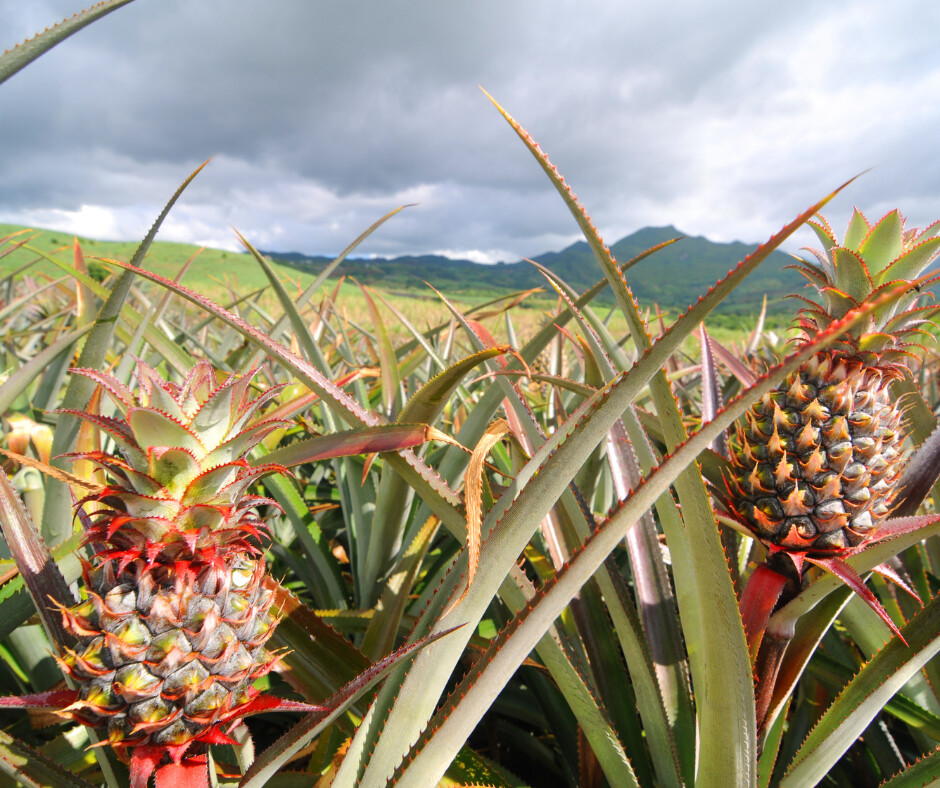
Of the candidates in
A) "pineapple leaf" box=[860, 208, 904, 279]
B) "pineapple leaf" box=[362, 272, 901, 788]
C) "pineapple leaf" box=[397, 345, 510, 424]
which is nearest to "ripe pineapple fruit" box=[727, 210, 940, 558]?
"pineapple leaf" box=[860, 208, 904, 279]

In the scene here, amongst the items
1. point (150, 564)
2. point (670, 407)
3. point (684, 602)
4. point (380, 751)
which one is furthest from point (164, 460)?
point (684, 602)

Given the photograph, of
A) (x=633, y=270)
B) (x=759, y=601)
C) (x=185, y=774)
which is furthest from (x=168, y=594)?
(x=633, y=270)

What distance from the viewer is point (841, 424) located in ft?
3.04

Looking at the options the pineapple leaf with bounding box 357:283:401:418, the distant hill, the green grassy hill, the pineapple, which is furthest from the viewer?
the distant hill

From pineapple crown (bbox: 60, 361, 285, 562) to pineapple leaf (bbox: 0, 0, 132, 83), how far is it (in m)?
0.31

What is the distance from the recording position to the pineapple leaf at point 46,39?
49cm

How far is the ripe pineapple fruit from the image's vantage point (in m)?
0.91

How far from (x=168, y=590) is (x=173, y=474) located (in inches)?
5.1

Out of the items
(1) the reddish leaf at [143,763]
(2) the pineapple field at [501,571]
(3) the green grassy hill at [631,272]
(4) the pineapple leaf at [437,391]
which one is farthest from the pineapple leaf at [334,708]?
(3) the green grassy hill at [631,272]

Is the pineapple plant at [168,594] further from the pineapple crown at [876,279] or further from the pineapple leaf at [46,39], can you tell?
the pineapple crown at [876,279]

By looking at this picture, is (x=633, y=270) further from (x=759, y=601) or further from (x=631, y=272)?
(x=759, y=601)

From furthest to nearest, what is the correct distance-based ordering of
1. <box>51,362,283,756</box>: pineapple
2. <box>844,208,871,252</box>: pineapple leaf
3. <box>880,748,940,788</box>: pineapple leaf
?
<box>844,208,871,252</box>: pineapple leaf, <box>880,748,940,788</box>: pineapple leaf, <box>51,362,283,756</box>: pineapple

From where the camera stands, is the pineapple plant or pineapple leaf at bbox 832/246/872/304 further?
pineapple leaf at bbox 832/246/872/304

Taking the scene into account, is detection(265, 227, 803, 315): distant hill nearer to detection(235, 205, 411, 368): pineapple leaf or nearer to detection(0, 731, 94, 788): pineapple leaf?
detection(235, 205, 411, 368): pineapple leaf
